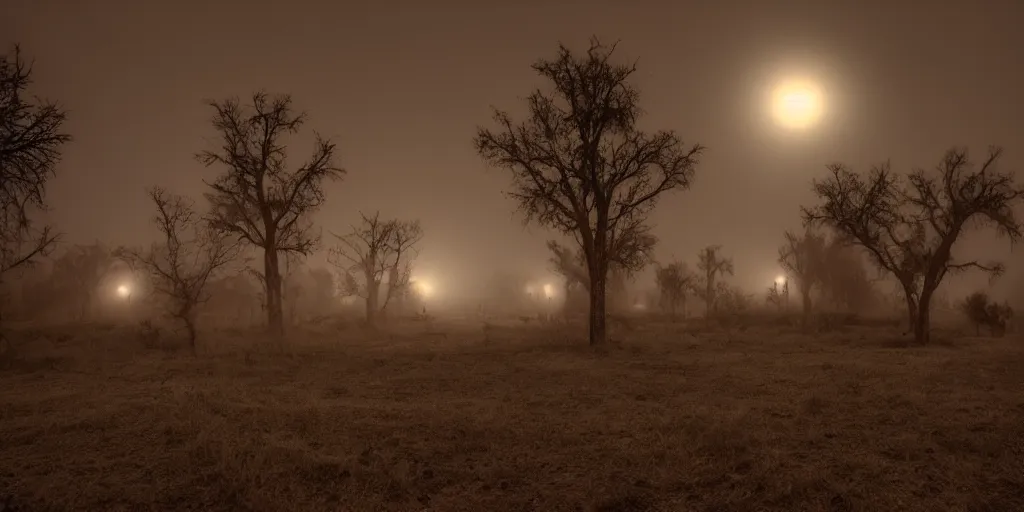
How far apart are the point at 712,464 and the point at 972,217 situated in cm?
2223

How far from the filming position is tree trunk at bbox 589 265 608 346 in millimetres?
19580

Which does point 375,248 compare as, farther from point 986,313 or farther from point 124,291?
point 124,291

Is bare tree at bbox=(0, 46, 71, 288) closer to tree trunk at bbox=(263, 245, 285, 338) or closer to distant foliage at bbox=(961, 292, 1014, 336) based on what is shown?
tree trunk at bbox=(263, 245, 285, 338)

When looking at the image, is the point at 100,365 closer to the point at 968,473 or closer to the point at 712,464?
the point at 712,464

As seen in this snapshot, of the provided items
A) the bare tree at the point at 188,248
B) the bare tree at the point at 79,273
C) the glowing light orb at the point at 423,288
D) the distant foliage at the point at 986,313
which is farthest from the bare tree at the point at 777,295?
the bare tree at the point at 79,273

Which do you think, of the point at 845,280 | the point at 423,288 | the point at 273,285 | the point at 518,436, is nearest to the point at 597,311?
the point at 518,436

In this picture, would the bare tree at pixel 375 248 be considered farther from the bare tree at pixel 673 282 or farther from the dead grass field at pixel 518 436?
the bare tree at pixel 673 282

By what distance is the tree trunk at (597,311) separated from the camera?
19.6 metres

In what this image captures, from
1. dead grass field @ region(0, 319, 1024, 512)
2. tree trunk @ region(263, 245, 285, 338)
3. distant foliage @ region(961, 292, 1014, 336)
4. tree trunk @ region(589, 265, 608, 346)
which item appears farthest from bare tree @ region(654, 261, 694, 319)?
tree trunk @ region(263, 245, 285, 338)

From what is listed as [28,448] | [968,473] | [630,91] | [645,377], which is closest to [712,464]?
[968,473]

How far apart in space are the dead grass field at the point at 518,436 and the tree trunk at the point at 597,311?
422 centimetres

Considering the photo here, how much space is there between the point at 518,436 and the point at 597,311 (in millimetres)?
12220

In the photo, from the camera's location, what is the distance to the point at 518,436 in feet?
26.5

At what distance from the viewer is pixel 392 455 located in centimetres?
709
